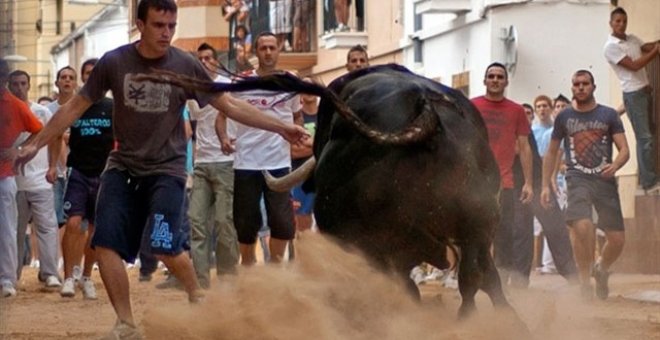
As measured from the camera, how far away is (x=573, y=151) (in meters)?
14.6

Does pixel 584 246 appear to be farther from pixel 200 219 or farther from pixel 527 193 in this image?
pixel 200 219

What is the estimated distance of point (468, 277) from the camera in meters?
8.04

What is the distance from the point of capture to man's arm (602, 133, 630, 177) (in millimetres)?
14234

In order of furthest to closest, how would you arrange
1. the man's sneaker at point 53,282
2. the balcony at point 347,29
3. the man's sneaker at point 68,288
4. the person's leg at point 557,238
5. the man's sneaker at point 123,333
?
1. the balcony at point 347,29
2. the person's leg at point 557,238
3. the man's sneaker at point 53,282
4. the man's sneaker at point 68,288
5. the man's sneaker at point 123,333

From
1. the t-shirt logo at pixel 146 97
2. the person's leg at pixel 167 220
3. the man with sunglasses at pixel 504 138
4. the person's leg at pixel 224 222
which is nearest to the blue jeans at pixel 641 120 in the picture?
the man with sunglasses at pixel 504 138

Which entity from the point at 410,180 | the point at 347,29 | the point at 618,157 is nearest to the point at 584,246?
the point at 618,157

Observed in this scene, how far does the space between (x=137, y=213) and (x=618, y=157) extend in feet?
18.8

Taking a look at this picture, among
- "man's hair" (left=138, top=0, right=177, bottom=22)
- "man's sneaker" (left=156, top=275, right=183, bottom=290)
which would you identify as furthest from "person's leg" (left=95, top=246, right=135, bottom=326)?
"man's sneaker" (left=156, top=275, right=183, bottom=290)

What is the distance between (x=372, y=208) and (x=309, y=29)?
3197 cm

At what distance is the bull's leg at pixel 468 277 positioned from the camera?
801 cm

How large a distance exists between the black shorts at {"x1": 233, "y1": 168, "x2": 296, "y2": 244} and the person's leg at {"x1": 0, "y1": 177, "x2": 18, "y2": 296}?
206 centimetres

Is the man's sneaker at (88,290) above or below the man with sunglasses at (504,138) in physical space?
below

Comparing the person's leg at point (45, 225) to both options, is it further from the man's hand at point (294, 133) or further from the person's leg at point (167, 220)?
the man's hand at point (294, 133)

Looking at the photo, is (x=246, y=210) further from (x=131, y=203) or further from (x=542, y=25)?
(x=542, y=25)
